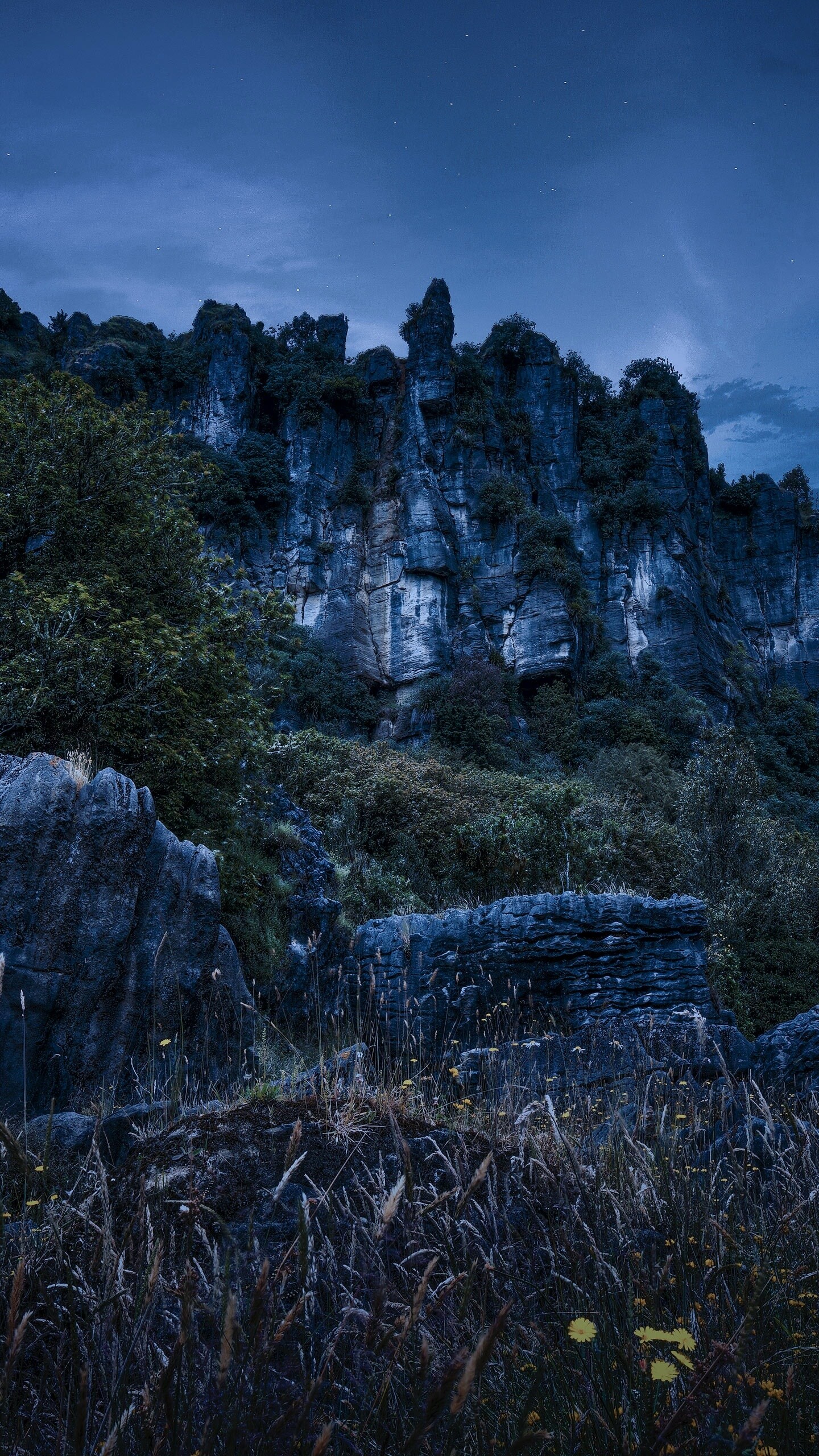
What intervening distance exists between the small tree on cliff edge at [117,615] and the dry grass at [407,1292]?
6.52 metres

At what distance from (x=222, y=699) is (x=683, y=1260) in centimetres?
924

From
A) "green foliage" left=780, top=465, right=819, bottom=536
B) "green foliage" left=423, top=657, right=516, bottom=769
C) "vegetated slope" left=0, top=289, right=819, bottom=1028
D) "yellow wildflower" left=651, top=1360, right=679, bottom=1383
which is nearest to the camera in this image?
"yellow wildflower" left=651, top=1360, right=679, bottom=1383

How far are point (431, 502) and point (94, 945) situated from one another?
43178mm

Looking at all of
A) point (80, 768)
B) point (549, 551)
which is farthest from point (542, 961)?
point (549, 551)

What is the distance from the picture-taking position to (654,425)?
54.9 metres

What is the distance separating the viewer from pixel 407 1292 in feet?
6.69

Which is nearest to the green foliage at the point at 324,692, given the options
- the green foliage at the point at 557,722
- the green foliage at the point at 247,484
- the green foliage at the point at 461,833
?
the green foliage at the point at 557,722

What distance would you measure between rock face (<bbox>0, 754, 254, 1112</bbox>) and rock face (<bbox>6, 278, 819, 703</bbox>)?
3510 centimetres

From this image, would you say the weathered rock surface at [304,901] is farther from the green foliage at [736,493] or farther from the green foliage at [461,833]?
the green foliage at [736,493]

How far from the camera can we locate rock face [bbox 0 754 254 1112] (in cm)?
534

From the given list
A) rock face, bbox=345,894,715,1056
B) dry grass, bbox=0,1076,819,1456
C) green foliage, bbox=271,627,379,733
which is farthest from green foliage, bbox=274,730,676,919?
green foliage, bbox=271,627,379,733

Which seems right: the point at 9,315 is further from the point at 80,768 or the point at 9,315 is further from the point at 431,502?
the point at 80,768

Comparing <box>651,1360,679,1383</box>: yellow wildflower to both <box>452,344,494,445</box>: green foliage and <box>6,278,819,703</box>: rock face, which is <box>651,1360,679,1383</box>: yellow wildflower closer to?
<box>6,278,819,703</box>: rock face

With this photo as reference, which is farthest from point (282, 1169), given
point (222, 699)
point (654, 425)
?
point (654, 425)
